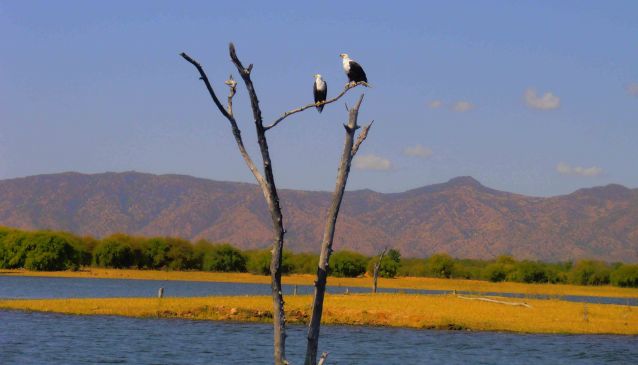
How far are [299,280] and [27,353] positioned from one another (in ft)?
289

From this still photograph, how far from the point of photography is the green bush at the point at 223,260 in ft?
458

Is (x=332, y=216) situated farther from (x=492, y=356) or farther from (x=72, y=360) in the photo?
(x=492, y=356)

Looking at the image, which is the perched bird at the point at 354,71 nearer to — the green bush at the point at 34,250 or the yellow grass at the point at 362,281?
the yellow grass at the point at 362,281

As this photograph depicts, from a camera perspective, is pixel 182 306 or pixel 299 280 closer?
pixel 182 306

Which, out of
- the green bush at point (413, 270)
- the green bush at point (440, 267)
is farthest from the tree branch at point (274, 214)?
the green bush at point (440, 267)

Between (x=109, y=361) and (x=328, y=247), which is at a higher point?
(x=328, y=247)

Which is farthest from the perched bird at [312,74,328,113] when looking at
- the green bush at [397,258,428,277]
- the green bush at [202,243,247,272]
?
the green bush at [397,258,428,277]

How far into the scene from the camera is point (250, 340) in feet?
152

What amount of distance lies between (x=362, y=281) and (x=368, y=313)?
71.9 m

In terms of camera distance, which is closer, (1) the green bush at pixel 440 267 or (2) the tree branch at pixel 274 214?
(2) the tree branch at pixel 274 214

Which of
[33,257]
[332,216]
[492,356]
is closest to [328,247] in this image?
[332,216]

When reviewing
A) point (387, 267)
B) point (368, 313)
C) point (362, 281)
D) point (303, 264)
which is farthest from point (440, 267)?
point (368, 313)

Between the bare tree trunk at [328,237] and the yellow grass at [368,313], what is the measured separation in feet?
135

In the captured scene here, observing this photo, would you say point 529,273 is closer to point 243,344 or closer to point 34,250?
point 34,250
